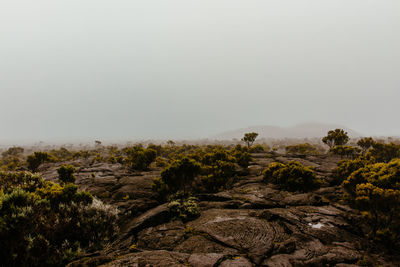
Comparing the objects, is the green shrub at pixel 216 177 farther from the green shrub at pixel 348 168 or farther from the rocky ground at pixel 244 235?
the green shrub at pixel 348 168

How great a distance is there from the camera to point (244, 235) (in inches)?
515

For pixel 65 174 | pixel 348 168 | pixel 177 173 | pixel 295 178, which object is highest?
pixel 177 173

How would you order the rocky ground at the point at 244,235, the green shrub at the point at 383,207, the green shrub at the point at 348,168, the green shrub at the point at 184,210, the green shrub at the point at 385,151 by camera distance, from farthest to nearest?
the green shrub at the point at 385,151, the green shrub at the point at 348,168, the green shrub at the point at 184,210, the green shrub at the point at 383,207, the rocky ground at the point at 244,235

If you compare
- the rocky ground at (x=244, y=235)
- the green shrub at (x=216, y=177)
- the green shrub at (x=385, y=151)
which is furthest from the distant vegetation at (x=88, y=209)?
the green shrub at (x=385, y=151)

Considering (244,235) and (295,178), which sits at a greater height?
(295,178)

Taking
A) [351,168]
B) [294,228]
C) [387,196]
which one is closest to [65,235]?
[294,228]

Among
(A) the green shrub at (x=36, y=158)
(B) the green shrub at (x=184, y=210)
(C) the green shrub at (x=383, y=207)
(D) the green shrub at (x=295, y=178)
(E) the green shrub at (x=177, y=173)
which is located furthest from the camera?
(A) the green shrub at (x=36, y=158)

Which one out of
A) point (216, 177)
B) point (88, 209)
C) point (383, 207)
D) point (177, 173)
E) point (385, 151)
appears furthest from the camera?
point (385, 151)

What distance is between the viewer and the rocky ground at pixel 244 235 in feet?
35.4

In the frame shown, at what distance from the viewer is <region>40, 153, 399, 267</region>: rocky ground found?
10797 mm

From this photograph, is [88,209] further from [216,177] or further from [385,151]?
[385,151]

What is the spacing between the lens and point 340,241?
12789 mm

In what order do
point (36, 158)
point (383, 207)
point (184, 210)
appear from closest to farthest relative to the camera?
point (383, 207) < point (184, 210) < point (36, 158)

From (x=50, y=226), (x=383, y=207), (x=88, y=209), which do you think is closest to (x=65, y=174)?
(x=88, y=209)
